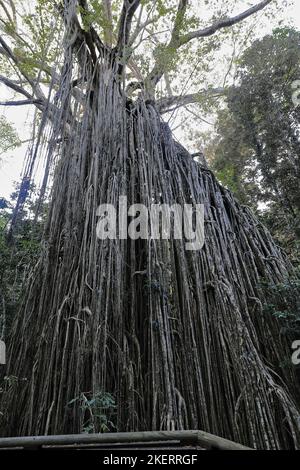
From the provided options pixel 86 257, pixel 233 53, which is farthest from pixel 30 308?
pixel 233 53

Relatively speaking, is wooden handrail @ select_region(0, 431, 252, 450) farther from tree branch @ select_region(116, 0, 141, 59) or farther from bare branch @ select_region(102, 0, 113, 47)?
bare branch @ select_region(102, 0, 113, 47)

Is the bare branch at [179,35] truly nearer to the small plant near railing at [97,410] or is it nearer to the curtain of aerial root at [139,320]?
the curtain of aerial root at [139,320]

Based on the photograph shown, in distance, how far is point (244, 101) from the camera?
220 inches

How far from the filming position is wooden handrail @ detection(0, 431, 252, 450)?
899 mm

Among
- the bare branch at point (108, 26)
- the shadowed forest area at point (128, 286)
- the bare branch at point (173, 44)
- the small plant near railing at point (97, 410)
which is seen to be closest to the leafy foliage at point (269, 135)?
the shadowed forest area at point (128, 286)

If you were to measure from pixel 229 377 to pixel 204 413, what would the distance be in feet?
1.03

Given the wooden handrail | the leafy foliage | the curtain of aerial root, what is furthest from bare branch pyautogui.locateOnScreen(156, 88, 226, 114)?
the wooden handrail

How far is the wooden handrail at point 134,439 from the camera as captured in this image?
35.4 inches

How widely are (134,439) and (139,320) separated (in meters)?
1.55

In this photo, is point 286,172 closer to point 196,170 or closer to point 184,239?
point 196,170

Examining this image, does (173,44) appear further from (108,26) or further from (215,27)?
(108,26)

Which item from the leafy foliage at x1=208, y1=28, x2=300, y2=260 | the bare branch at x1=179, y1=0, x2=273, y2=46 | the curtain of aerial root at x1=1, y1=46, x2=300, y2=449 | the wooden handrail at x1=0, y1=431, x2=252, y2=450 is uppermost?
the bare branch at x1=179, y1=0, x2=273, y2=46

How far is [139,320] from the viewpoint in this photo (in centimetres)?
254

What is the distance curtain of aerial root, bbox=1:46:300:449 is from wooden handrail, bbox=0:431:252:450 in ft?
2.95
